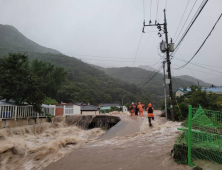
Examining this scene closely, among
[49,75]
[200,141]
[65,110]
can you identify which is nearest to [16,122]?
[65,110]

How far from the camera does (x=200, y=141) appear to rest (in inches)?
179

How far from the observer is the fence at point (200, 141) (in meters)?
4.36

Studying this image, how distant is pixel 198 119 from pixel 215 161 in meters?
1.10

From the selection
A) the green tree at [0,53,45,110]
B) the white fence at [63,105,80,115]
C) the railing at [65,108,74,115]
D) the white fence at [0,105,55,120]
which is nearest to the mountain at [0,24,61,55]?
the white fence at [63,105,80,115]

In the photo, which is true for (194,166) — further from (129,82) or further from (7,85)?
(129,82)

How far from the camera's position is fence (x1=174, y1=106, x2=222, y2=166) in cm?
436

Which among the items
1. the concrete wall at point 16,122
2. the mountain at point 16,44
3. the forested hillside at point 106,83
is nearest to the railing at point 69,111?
the concrete wall at point 16,122

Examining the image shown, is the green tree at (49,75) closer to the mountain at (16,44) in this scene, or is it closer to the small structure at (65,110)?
the small structure at (65,110)

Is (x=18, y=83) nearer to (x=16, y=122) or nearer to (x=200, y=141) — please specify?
(x=16, y=122)

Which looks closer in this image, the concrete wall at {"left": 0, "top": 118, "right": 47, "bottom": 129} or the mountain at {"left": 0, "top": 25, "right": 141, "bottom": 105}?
the concrete wall at {"left": 0, "top": 118, "right": 47, "bottom": 129}

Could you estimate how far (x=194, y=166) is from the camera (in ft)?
14.1

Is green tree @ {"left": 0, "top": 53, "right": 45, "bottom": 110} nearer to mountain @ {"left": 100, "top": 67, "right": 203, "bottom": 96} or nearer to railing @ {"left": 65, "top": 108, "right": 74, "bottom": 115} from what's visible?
railing @ {"left": 65, "top": 108, "right": 74, "bottom": 115}

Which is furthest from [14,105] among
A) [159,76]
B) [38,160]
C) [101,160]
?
[159,76]

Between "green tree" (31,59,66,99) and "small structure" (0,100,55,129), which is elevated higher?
"green tree" (31,59,66,99)
